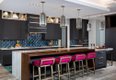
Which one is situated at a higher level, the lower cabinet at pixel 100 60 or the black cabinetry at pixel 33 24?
the black cabinetry at pixel 33 24

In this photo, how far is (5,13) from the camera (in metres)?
7.29

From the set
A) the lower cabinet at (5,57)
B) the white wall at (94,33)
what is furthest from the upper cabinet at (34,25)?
the white wall at (94,33)

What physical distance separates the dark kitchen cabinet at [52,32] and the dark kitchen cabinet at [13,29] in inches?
58.0

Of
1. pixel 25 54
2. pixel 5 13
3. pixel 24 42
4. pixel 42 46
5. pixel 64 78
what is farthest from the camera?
pixel 42 46

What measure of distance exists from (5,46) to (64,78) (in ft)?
12.9

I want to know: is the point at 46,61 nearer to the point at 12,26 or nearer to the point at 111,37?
the point at 12,26

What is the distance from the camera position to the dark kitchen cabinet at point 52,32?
29.0ft

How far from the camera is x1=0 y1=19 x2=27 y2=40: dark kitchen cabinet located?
23.5 feet

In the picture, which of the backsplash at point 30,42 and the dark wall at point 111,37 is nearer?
the backsplash at point 30,42

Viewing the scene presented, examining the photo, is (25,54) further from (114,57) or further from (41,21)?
(114,57)

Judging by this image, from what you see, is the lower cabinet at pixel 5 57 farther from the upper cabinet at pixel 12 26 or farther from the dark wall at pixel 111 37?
the dark wall at pixel 111 37

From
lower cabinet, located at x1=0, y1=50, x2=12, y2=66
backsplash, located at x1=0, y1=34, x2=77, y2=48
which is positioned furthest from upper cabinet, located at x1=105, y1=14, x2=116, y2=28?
lower cabinet, located at x1=0, y1=50, x2=12, y2=66

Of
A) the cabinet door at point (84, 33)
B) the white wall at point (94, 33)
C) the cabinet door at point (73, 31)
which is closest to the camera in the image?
the cabinet door at point (73, 31)

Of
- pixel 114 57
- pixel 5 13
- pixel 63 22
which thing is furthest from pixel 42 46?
pixel 114 57
